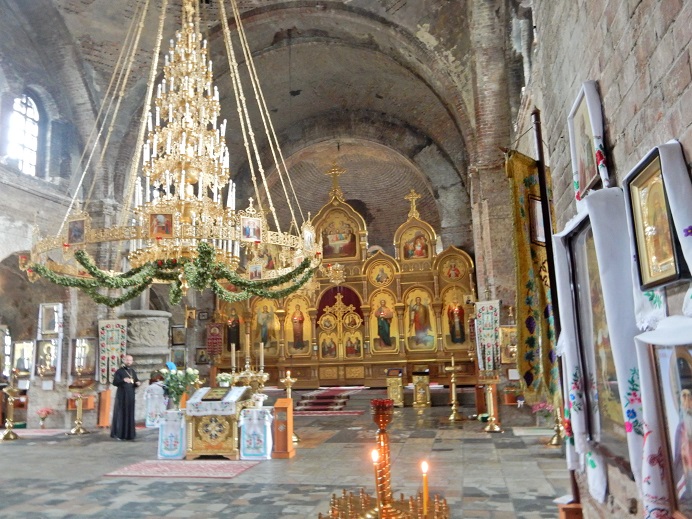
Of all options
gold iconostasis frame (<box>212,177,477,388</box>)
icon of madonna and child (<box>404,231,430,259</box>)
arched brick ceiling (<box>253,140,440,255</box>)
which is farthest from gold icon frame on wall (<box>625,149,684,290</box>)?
arched brick ceiling (<box>253,140,440,255</box>)

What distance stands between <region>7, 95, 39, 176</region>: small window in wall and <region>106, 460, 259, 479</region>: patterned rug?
7.39m

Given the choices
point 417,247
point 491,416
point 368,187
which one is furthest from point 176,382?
point 368,187

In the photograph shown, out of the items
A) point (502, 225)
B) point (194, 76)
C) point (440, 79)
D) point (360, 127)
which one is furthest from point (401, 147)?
point (194, 76)

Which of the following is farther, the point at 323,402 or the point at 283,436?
the point at 323,402

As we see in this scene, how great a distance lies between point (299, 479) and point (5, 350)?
11.8 m

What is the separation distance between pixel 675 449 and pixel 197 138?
6649 millimetres

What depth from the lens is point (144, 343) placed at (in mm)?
12492

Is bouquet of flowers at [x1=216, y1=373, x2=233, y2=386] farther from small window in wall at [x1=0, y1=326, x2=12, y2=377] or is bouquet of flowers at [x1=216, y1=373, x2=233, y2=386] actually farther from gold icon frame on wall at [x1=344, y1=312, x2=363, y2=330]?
gold icon frame on wall at [x1=344, y1=312, x2=363, y2=330]

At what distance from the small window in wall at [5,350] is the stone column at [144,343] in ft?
12.7

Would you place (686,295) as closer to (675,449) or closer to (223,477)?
(675,449)

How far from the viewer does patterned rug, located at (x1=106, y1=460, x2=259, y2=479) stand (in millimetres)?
6515

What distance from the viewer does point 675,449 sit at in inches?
86.0

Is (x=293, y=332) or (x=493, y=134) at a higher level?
(x=493, y=134)

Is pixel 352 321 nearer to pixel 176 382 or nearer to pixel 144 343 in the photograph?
pixel 144 343
